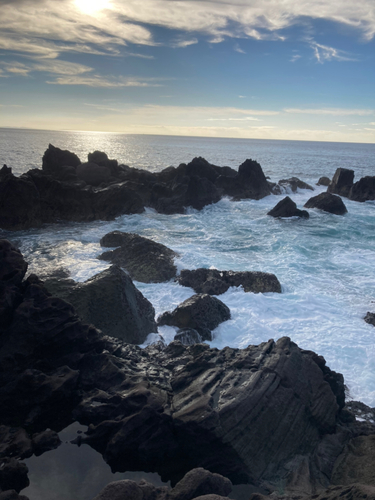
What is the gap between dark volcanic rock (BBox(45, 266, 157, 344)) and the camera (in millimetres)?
9305

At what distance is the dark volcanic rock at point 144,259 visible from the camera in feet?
47.7

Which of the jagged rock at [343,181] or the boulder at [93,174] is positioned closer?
the boulder at [93,174]

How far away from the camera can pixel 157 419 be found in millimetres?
5879

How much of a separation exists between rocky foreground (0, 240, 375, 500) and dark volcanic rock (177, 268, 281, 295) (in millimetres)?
5782

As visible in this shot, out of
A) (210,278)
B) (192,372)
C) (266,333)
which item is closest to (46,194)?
(210,278)

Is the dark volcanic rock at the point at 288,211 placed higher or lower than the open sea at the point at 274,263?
higher

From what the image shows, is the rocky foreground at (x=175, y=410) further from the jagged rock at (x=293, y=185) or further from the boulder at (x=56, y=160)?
the jagged rock at (x=293, y=185)

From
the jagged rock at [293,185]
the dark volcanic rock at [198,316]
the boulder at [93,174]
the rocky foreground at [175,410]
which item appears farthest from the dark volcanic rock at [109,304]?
the jagged rock at [293,185]

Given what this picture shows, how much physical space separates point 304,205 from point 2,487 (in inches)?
1187

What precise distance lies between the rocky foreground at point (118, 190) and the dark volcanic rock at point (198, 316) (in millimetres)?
14538

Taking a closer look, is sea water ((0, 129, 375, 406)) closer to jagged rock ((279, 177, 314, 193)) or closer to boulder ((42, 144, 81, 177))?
jagged rock ((279, 177, 314, 193))

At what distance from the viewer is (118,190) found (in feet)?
84.3

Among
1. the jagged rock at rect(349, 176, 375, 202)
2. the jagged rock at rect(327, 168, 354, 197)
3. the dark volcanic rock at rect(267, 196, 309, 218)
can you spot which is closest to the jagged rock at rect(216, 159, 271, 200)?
the dark volcanic rock at rect(267, 196, 309, 218)

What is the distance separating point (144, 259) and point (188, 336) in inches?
232
